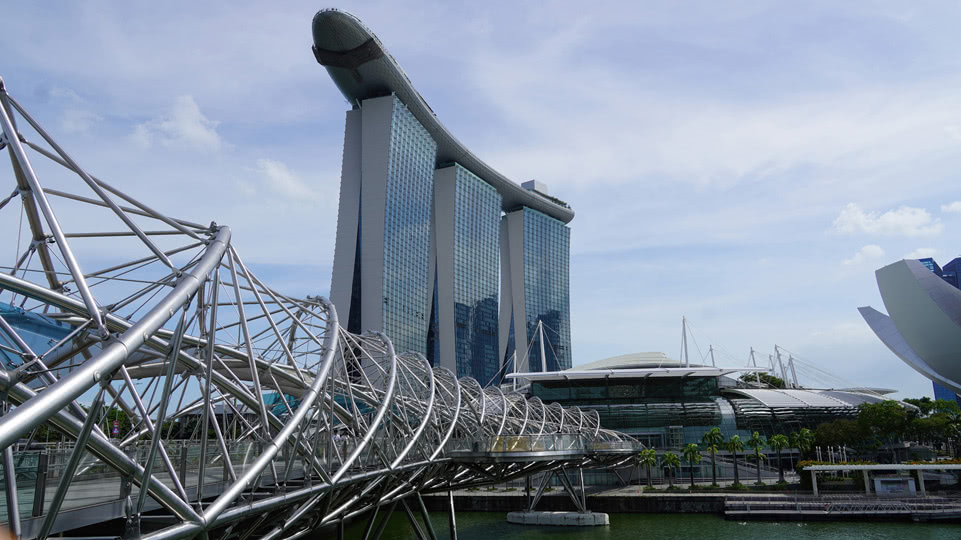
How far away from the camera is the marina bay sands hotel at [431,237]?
363 feet

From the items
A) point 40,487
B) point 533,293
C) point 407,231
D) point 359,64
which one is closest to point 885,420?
point 407,231

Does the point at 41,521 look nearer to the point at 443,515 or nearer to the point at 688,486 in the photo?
the point at 443,515

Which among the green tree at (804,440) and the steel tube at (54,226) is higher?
the steel tube at (54,226)

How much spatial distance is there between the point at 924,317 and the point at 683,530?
212 feet

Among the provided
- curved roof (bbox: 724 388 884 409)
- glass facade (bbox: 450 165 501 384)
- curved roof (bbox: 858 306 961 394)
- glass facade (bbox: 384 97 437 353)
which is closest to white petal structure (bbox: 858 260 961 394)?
curved roof (bbox: 858 306 961 394)

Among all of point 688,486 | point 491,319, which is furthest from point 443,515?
point 491,319

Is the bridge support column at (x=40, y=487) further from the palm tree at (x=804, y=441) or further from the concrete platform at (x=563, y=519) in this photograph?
the palm tree at (x=804, y=441)

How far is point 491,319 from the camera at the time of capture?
156375 mm

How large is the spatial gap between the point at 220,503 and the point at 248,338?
14.0 ft

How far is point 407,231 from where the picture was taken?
391 ft

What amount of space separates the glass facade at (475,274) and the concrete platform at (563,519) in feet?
260

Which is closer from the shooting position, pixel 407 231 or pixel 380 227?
pixel 380 227

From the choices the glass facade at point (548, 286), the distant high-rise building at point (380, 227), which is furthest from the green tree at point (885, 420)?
the glass facade at point (548, 286)

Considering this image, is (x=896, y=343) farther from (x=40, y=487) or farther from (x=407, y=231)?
(x=40, y=487)
